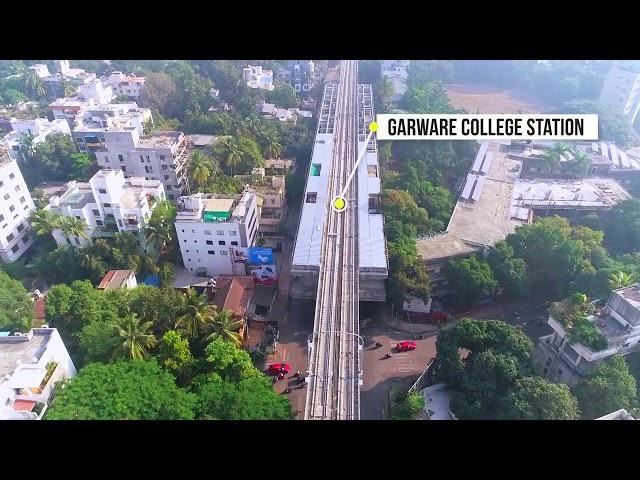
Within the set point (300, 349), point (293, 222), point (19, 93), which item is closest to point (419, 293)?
point (300, 349)

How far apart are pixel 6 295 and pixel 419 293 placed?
65.9ft

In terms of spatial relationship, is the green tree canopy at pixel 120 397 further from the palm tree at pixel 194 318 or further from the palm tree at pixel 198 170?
the palm tree at pixel 198 170

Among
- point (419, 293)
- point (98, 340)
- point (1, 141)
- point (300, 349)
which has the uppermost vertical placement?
point (1, 141)

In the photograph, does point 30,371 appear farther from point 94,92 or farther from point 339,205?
point 94,92

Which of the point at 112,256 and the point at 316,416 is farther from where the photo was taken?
the point at 112,256

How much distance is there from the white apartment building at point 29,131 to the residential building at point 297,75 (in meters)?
28.6

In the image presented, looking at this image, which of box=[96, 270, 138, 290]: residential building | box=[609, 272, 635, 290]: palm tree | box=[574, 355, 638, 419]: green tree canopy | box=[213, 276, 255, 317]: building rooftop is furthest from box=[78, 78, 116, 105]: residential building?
box=[574, 355, 638, 419]: green tree canopy

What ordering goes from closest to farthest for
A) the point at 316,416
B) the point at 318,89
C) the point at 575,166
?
1. the point at 316,416
2. the point at 575,166
3. the point at 318,89

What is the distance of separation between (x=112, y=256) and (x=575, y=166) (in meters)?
34.9

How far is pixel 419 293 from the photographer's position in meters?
23.5

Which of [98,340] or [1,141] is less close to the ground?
[1,141]

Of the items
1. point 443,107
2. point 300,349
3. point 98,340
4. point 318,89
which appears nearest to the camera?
point 98,340

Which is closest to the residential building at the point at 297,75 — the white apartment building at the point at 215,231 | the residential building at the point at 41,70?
the residential building at the point at 41,70

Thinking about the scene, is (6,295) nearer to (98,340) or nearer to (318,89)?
(98,340)
